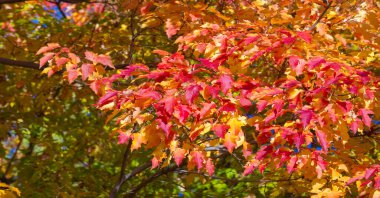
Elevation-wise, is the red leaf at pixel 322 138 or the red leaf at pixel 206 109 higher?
the red leaf at pixel 206 109

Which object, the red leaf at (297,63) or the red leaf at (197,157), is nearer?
the red leaf at (297,63)

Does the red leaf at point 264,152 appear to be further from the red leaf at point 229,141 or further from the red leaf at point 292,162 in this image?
the red leaf at point 229,141

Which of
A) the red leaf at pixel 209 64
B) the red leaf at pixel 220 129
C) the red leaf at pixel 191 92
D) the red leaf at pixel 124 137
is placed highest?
the red leaf at pixel 209 64

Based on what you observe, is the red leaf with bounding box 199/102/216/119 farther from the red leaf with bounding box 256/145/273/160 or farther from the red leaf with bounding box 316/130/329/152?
the red leaf with bounding box 316/130/329/152

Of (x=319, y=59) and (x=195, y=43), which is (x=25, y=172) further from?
(x=319, y=59)

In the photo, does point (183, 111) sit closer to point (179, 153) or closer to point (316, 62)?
point (179, 153)

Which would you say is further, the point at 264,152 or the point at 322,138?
the point at 264,152

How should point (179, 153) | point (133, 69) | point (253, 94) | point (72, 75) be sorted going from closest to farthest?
1. point (253, 94)
2. point (179, 153)
3. point (133, 69)
4. point (72, 75)

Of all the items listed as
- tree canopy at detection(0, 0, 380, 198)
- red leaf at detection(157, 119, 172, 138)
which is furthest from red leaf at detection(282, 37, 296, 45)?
red leaf at detection(157, 119, 172, 138)

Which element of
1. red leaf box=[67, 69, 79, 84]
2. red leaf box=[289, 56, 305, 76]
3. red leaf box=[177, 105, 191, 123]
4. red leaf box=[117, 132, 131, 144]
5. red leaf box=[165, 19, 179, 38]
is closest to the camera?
red leaf box=[177, 105, 191, 123]

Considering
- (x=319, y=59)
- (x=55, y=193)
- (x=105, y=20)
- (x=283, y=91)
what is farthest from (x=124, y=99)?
(x=105, y=20)

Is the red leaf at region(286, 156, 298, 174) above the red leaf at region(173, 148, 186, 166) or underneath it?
underneath

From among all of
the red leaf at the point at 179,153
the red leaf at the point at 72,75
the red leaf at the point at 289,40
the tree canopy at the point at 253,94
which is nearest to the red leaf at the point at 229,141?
the tree canopy at the point at 253,94

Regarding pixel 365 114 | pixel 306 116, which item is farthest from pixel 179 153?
pixel 365 114
